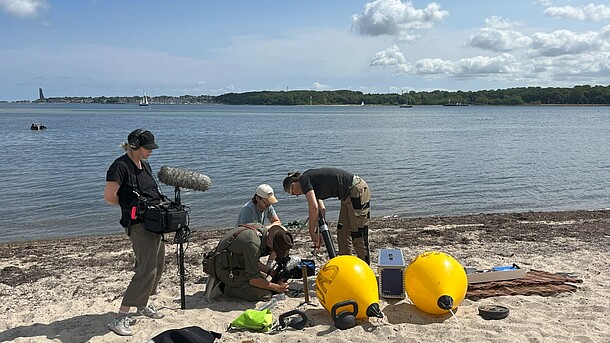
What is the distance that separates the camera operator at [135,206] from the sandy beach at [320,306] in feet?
0.93

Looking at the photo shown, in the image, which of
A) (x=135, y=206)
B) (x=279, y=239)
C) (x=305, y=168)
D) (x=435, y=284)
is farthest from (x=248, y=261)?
(x=305, y=168)

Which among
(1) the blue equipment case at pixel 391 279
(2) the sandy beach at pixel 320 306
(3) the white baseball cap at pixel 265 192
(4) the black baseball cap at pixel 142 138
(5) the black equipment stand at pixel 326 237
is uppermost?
(4) the black baseball cap at pixel 142 138

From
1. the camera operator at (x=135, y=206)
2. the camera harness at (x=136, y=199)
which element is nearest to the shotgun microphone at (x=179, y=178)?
the camera operator at (x=135, y=206)

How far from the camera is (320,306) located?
6355 mm

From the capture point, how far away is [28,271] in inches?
332

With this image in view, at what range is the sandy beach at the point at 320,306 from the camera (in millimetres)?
5426

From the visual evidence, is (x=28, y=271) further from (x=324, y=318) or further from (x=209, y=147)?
(x=209, y=147)

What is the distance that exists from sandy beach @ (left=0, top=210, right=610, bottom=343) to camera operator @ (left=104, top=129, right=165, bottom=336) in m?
0.28

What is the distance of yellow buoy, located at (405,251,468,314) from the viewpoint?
5.66m

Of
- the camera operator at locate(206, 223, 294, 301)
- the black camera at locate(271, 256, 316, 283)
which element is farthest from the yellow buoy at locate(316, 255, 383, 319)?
the black camera at locate(271, 256, 316, 283)

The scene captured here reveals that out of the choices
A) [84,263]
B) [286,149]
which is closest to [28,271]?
[84,263]

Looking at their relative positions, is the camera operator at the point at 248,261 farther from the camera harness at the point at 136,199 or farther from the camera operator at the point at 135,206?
the camera harness at the point at 136,199

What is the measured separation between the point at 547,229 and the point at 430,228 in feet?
7.43

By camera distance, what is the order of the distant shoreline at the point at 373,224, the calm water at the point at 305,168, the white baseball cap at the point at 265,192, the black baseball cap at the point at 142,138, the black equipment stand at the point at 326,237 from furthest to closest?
the calm water at the point at 305,168 → the distant shoreline at the point at 373,224 → the white baseball cap at the point at 265,192 → the black equipment stand at the point at 326,237 → the black baseball cap at the point at 142,138
